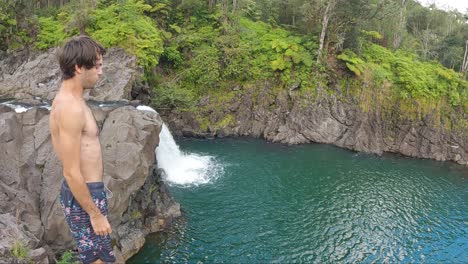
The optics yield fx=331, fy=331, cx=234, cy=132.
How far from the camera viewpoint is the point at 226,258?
14.4m

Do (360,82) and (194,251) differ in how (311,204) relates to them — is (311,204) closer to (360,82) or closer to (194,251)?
(194,251)

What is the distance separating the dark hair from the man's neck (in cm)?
8

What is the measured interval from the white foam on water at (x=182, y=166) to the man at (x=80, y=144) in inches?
673

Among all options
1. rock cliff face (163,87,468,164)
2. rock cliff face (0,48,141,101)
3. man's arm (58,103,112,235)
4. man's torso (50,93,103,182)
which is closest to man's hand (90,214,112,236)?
man's arm (58,103,112,235)

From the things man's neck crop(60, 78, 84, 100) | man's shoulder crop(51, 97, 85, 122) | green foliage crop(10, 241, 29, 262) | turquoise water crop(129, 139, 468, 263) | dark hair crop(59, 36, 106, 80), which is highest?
dark hair crop(59, 36, 106, 80)

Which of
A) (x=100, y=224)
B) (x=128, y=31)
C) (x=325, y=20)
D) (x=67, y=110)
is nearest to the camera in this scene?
(x=67, y=110)

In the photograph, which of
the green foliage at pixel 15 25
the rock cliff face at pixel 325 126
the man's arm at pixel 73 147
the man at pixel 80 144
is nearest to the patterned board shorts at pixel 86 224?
the man at pixel 80 144

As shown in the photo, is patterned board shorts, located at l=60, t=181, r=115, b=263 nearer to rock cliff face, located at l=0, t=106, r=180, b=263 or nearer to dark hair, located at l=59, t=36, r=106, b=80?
dark hair, located at l=59, t=36, r=106, b=80

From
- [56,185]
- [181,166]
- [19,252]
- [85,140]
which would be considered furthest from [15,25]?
[85,140]

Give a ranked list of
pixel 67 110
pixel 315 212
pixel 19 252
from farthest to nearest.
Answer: pixel 315 212 → pixel 19 252 → pixel 67 110

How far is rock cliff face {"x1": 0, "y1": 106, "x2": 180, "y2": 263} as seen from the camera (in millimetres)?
11789

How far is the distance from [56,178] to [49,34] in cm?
1972

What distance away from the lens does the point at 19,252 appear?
28.3 ft

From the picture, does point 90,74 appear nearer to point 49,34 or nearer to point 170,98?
point 170,98
